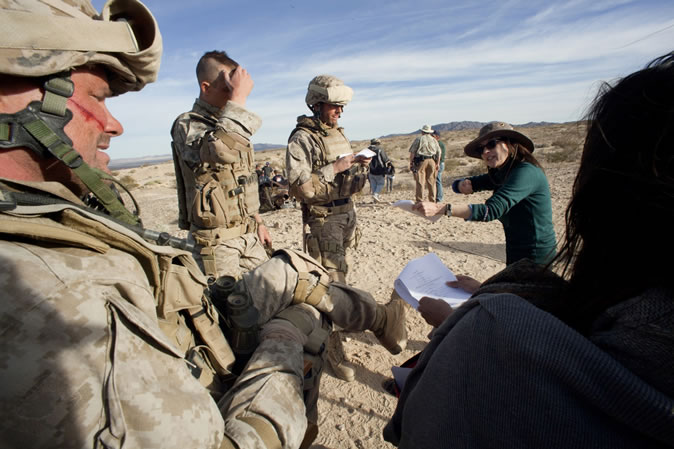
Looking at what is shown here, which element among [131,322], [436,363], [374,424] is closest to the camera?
[436,363]

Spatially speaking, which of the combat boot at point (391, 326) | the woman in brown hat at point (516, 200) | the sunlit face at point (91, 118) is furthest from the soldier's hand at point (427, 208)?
the sunlit face at point (91, 118)

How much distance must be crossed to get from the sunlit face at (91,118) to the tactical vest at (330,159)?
7.13 ft

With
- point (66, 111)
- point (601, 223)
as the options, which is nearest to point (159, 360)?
point (66, 111)

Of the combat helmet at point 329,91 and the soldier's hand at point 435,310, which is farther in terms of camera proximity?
the combat helmet at point 329,91

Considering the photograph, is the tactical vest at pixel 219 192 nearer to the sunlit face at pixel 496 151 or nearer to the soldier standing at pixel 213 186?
the soldier standing at pixel 213 186

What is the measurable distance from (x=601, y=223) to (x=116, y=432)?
1219 millimetres

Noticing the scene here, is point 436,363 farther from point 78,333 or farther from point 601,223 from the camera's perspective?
point 78,333

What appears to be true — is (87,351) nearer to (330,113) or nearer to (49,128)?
(49,128)

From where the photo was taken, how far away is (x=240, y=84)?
2.51 m

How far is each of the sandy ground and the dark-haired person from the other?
1459mm

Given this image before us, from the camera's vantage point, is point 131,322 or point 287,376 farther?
point 287,376

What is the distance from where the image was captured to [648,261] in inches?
27.3

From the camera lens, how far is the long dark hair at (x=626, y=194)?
65 cm

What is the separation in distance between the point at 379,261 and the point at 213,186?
2944mm
